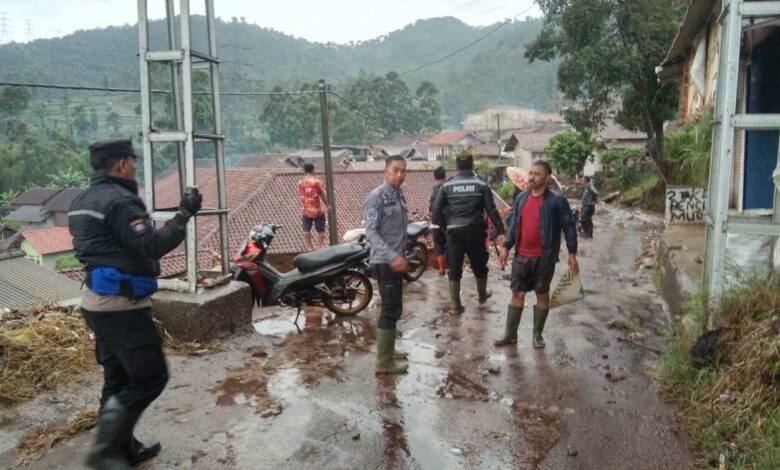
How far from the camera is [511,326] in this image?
531cm

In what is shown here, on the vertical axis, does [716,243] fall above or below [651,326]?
above

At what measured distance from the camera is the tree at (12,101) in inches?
2256

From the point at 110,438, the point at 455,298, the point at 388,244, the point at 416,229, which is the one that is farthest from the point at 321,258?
the point at 110,438

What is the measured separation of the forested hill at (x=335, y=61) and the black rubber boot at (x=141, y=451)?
2536 inches

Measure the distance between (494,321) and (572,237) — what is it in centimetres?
166

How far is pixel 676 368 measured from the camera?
4.14 meters

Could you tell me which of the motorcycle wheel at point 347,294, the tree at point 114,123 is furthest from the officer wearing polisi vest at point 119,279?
the tree at point 114,123

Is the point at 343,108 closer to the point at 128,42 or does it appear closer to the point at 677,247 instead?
the point at 128,42

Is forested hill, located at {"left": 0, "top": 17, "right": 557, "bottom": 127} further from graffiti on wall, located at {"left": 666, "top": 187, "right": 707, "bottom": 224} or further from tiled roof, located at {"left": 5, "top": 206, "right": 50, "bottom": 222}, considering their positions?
graffiti on wall, located at {"left": 666, "top": 187, "right": 707, "bottom": 224}

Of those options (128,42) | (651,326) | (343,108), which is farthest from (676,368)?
(128,42)

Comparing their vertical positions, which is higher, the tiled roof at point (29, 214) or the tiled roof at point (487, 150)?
the tiled roof at point (487, 150)

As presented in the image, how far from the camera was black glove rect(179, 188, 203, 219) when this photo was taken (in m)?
3.21

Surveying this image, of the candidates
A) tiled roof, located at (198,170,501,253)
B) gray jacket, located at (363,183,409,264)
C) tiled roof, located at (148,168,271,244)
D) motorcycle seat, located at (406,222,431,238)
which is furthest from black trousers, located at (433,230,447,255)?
tiled roof, located at (148,168,271,244)

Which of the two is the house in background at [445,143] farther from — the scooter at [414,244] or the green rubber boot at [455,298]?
the green rubber boot at [455,298]
